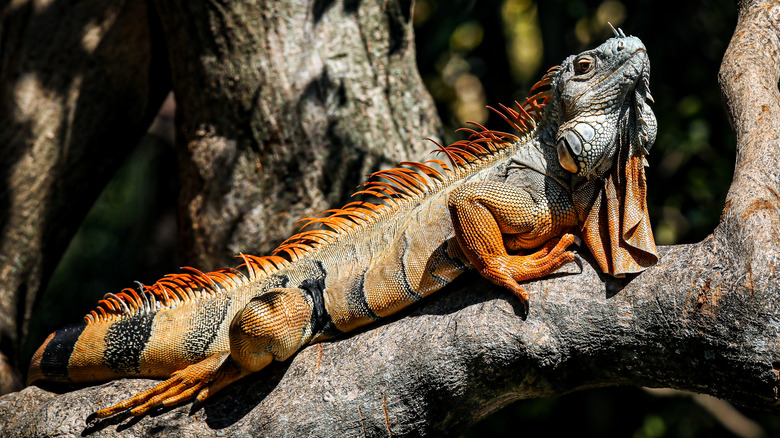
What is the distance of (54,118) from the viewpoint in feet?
21.2

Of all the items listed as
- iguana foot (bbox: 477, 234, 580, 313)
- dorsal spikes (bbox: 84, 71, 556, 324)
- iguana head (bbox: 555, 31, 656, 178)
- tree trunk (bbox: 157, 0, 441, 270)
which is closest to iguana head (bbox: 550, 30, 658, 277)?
iguana head (bbox: 555, 31, 656, 178)

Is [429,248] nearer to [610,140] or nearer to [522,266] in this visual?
[522,266]

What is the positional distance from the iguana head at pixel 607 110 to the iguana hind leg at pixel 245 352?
167cm

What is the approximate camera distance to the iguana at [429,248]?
3213 millimetres

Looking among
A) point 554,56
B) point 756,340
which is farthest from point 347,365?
point 554,56

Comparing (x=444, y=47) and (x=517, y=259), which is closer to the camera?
(x=517, y=259)

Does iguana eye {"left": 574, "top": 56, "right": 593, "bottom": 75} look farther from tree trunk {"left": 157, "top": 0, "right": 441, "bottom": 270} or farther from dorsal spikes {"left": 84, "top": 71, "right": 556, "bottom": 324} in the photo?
tree trunk {"left": 157, "top": 0, "right": 441, "bottom": 270}

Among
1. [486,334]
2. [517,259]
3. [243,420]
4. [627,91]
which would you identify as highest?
[627,91]

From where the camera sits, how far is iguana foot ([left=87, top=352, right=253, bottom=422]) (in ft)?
11.9

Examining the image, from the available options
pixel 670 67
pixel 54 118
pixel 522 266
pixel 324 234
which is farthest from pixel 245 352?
pixel 670 67

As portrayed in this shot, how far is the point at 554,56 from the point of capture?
23.6 feet

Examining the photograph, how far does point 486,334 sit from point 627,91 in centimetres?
134

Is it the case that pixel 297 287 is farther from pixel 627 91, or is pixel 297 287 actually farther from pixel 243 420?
pixel 627 91

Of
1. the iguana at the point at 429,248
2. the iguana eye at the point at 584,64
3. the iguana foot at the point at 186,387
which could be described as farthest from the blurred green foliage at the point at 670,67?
the iguana foot at the point at 186,387
